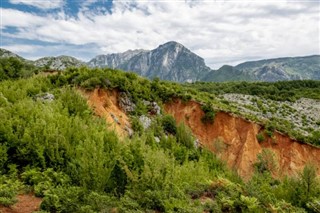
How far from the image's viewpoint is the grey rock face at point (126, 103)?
19625 mm

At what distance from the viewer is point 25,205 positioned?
6.49 m

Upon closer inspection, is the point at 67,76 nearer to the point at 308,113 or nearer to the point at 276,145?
the point at 276,145

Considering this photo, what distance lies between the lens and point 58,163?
26.6 ft

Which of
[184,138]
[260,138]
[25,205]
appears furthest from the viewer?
[260,138]

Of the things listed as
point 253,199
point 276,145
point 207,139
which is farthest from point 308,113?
point 253,199

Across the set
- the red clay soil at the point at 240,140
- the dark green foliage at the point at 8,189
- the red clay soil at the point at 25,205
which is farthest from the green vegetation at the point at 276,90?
the red clay soil at the point at 25,205

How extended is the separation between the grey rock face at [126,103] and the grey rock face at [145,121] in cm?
103

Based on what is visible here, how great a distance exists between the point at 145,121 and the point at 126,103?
74.3 inches

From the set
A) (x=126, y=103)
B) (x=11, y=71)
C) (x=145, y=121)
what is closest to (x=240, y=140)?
(x=145, y=121)

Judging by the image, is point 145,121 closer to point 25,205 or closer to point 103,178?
point 103,178

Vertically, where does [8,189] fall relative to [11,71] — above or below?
below

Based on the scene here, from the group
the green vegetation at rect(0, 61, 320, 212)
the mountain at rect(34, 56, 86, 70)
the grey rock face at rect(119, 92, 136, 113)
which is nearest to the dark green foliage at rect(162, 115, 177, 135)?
the grey rock face at rect(119, 92, 136, 113)

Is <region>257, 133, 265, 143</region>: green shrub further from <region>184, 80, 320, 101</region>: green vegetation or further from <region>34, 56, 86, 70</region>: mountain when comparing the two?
<region>184, 80, 320, 101</region>: green vegetation

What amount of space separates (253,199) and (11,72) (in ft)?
64.4
